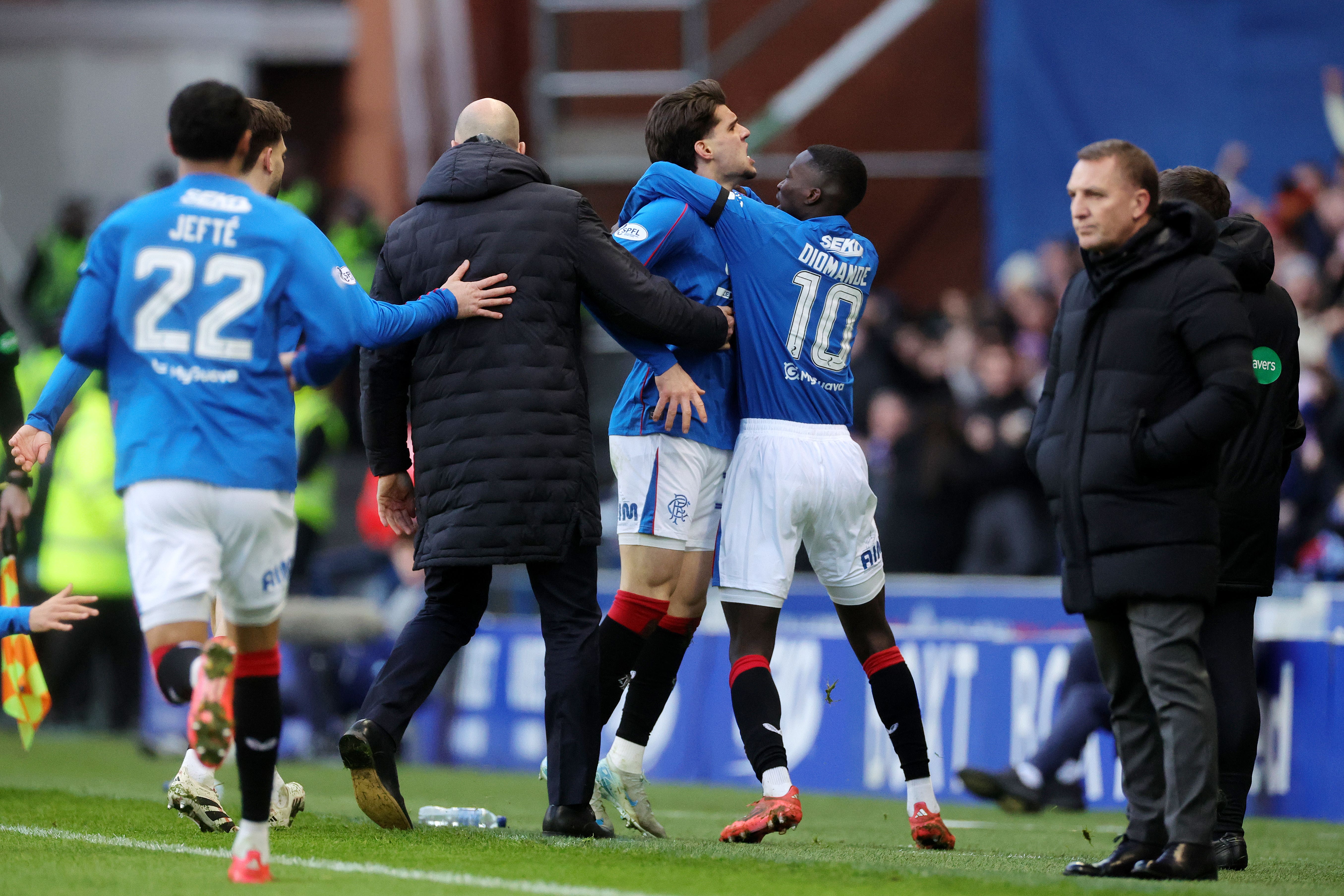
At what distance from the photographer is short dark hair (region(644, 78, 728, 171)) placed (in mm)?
6605

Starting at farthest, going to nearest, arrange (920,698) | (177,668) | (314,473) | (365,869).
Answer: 1. (314,473)
2. (920,698)
3. (365,869)
4. (177,668)

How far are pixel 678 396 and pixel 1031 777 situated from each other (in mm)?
3540

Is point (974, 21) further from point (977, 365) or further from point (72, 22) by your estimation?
point (72, 22)

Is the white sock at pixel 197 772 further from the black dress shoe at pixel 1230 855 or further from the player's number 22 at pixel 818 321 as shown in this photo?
the black dress shoe at pixel 1230 855

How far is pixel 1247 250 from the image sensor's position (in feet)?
20.1

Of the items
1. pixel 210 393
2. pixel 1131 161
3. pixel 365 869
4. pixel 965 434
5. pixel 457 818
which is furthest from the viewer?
pixel 965 434

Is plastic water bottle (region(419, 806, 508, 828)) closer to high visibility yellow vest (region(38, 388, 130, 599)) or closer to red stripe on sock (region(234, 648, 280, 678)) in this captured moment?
red stripe on sock (region(234, 648, 280, 678))

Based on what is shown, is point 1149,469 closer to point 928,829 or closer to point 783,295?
point 783,295

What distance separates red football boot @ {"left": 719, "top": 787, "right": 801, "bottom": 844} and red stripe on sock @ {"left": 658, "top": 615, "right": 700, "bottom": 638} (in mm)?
673

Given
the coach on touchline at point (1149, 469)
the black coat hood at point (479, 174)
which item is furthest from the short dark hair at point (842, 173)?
the coach on touchline at point (1149, 469)

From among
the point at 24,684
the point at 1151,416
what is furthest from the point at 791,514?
the point at 24,684

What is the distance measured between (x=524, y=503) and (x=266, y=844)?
4.84 feet

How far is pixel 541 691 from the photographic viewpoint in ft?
38.2

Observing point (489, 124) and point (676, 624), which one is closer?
point (489, 124)
